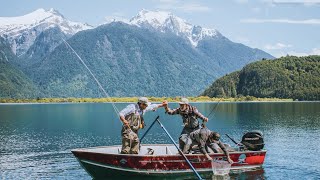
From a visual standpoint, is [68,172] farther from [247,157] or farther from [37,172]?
[247,157]

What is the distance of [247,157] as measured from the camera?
28656 mm

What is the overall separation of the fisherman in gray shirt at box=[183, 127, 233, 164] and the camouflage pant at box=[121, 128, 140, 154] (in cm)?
298

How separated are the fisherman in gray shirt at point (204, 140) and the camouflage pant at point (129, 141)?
2.98m

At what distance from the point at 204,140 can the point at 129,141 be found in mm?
4263

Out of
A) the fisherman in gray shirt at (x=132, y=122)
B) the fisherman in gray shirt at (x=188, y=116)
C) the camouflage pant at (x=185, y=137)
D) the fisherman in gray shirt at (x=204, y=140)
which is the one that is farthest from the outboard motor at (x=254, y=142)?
the fisherman in gray shirt at (x=132, y=122)

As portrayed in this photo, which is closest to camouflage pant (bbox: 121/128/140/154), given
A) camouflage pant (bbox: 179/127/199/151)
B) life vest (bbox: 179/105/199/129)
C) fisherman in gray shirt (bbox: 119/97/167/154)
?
fisherman in gray shirt (bbox: 119/97/167/154)

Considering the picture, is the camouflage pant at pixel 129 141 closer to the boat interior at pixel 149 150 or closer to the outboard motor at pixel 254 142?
the boat interior at pixel 149 150

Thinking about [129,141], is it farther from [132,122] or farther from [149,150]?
[149,150]

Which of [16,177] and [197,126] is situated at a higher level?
[197,126]

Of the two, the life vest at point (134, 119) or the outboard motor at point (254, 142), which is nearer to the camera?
the life vest at point (134, 119)

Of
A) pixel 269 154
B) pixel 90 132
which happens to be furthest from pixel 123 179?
pixel 90 132

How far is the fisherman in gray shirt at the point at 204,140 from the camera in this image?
26.0m

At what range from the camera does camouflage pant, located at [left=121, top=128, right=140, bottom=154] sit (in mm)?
24922

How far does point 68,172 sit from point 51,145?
16790 millimetres
